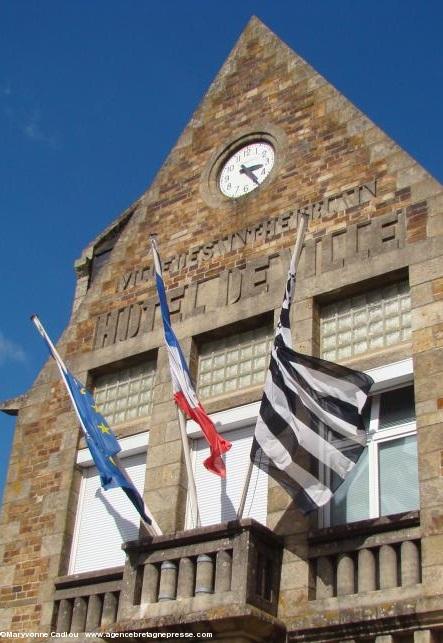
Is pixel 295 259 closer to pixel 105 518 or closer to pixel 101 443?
pixel 101 443

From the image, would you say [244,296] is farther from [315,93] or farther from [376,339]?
[315,93]

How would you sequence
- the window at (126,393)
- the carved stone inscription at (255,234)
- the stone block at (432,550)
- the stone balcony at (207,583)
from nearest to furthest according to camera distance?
1. the stone block at (432,550)
2. the stone balcony at (207,583)
3. the carved stone inscription at (255,234)
4. the window at (126,393)

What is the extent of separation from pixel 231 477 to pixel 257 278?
282cm

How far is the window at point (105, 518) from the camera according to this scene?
14094 mm

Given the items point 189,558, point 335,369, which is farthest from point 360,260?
point 189,558

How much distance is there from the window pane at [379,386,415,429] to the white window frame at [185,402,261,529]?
1684 mm

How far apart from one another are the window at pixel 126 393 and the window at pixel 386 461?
3.58 m

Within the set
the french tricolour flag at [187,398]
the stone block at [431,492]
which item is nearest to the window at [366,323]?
the french tricolour flag at [187,398]

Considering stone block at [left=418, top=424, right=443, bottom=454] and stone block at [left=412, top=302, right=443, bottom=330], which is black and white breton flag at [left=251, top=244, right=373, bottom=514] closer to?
stone block at [left=418, top=424, right=443, bottom=454]

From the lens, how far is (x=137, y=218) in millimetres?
17312

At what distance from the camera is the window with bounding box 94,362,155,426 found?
15258 mm

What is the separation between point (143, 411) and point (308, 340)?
284cm

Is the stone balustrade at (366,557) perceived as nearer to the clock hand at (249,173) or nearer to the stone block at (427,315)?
the stone block at (427,315)

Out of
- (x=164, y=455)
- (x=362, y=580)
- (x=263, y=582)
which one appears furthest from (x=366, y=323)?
(x=263, y=582)
